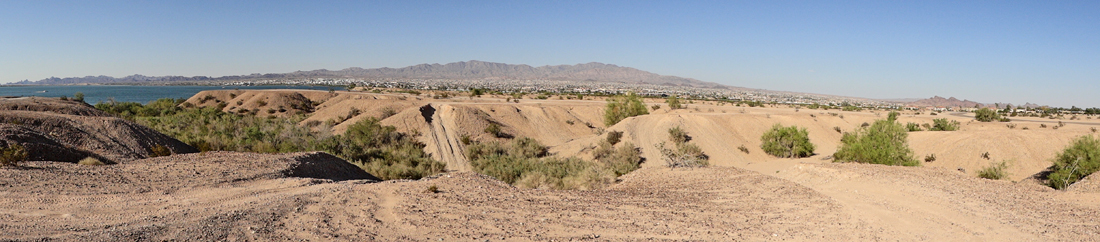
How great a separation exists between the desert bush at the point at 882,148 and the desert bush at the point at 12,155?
85.4ft

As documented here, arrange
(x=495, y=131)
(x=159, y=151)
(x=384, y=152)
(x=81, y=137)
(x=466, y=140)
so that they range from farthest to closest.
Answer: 1. (x=495, y=131)
2. (x=466, y=140)
3. (x=384, y=152)
4. (x=159, y=151)
5. (x=81, y=137)

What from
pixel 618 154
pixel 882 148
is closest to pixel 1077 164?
pixel 882 148

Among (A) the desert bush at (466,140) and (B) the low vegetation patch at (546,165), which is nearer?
(B) the low vegetation patch at (546,165)

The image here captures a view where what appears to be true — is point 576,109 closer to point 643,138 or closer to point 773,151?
point 643,138

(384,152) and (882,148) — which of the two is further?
(384,152)

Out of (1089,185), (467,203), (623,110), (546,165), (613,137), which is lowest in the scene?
(546,165)

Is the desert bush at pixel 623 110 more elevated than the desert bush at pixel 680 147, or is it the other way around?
the desert bush at pixel 623 110

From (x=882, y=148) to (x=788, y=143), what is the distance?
7.00 meters

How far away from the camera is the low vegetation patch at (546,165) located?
14.9m

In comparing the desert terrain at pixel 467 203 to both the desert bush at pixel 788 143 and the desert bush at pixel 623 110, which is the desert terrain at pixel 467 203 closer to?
the desert bush at pixel 788 143

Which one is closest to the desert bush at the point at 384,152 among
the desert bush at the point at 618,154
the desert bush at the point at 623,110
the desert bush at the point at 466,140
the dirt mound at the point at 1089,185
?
the desert bush at the point at 466,140

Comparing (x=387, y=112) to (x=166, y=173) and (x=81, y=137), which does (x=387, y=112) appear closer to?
(x=81, y=137)

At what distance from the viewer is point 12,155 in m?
12.3

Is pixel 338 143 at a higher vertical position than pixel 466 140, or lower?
higher
